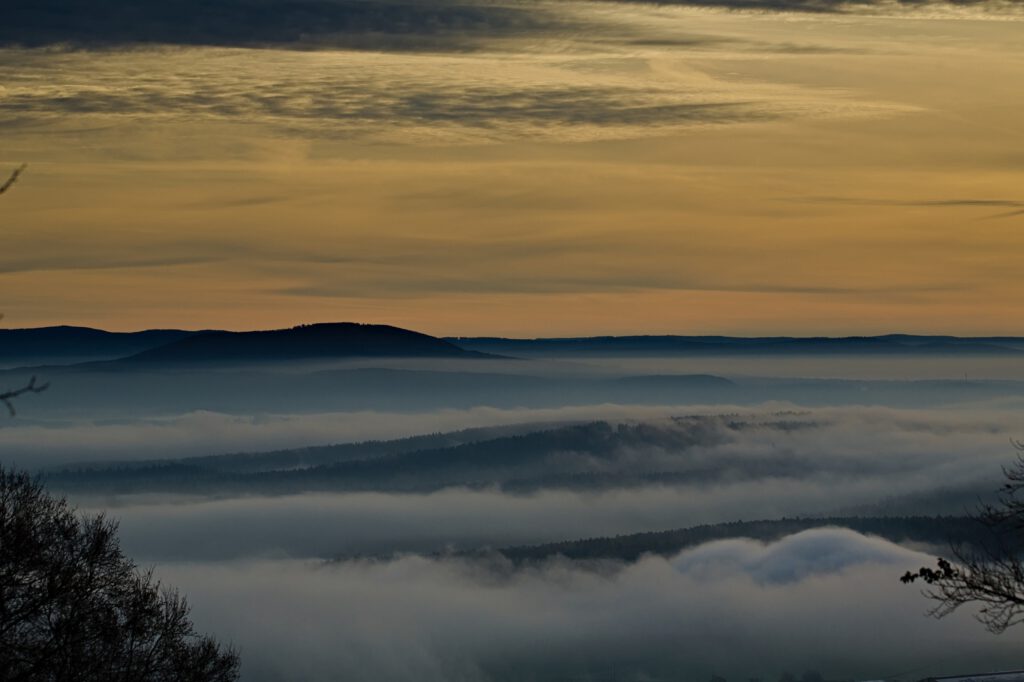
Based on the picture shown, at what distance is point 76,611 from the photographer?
3506cm

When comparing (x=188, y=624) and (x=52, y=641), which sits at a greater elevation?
(x=52, y=641)

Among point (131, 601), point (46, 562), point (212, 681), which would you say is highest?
point (46, 562)

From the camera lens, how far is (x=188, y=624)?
44062mm

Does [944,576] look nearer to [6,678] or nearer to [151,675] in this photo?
[6,678]

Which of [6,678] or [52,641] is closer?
[6,678]

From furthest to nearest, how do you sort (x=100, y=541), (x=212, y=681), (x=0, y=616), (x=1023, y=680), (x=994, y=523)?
(x=212, y=681) → (x=100, y=541) → (x=1023, y=680) → (x=0, y=616) → (x=994, y=523)

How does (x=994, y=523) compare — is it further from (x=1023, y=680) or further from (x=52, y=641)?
(x=52, y=641)

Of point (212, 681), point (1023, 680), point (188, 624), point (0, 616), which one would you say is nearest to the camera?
point (0, 616)

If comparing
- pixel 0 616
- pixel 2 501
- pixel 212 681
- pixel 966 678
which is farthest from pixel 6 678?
pixel 966 678

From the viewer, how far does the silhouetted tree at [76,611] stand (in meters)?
29.2

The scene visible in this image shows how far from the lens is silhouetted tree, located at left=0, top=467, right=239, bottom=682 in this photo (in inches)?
1149

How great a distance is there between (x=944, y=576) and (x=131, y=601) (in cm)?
2237

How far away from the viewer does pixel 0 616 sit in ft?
96.4

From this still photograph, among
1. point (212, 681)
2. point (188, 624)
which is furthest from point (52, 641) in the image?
point (188, 624)
